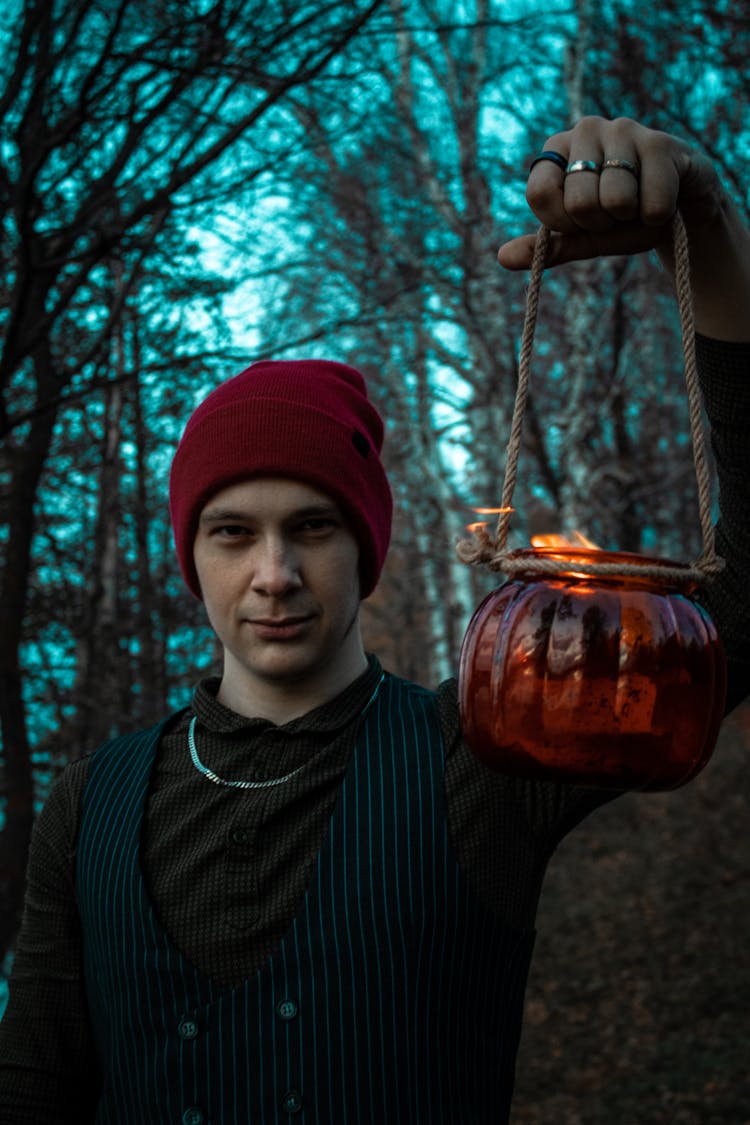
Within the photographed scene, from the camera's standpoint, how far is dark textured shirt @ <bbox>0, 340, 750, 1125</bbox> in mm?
1625

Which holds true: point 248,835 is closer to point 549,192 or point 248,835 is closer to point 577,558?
point 577,558

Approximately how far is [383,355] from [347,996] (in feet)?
38.6

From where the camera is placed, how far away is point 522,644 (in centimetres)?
118

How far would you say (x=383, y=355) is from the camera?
42.5 feet

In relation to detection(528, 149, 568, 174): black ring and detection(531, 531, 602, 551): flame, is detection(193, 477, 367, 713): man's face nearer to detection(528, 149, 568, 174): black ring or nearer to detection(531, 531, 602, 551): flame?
detection(531, 531, 602, 551): flame

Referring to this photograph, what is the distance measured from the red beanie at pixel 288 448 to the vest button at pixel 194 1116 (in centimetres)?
96

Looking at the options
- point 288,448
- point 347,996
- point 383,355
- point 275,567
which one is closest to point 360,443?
point 288,448

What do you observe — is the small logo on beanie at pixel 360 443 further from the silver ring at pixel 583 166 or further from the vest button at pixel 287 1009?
the vest button at pixel 287 1009

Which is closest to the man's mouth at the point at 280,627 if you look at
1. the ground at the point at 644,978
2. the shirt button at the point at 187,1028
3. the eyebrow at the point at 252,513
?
the eyebrow at the point at 252,513

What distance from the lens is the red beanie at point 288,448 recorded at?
1928mm

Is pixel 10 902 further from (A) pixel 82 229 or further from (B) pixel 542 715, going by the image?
(B) pixel 542 715

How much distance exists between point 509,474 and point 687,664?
0.30 meters

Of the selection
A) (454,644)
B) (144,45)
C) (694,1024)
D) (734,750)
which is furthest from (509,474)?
(734,750)

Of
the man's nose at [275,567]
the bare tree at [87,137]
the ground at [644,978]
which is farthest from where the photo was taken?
the ground at [644,978]
